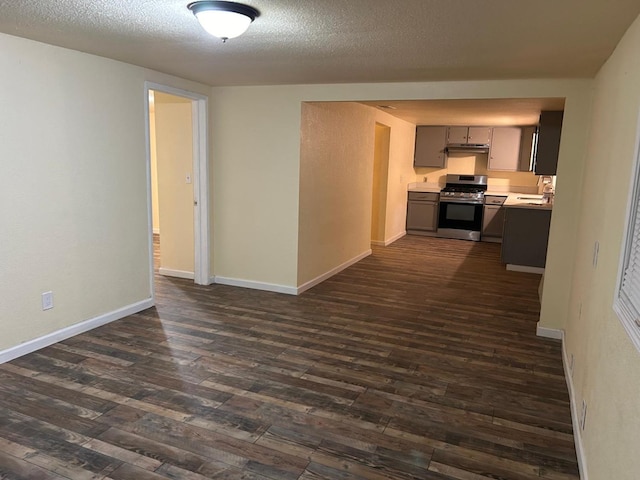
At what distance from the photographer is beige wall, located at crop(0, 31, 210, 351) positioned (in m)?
3.03

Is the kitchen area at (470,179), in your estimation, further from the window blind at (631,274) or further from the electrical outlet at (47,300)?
the electrical outlet at (47,300)

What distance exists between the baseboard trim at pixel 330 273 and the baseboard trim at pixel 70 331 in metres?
1.55

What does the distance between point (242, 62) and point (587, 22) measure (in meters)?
2.28

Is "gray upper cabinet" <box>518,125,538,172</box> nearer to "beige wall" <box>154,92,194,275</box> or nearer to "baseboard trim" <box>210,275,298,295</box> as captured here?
"baseboard trim" <box>210,275,298,295</box>

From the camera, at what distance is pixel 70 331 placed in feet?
11.6

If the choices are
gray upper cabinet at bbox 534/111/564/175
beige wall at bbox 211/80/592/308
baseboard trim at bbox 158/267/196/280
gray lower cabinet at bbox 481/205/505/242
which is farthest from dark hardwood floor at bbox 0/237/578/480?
gray lower cabinet at bbox 481/205/505/242

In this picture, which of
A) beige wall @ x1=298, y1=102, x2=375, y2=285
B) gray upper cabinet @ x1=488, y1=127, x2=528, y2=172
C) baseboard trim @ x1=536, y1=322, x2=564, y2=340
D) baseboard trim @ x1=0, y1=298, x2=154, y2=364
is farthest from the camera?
gray upper cabinet @ x1=488, y1=127, x2=528, y2=172

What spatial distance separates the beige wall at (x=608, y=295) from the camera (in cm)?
150

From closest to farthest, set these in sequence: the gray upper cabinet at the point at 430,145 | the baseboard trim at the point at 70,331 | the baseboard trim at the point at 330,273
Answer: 1. the baseboard trim at the point at 70,331
2. the baseboard trim at the point at 330,273
3. the gray upper cabinet at the point at 430,145

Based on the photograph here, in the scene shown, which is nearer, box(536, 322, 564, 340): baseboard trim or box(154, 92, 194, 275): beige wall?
box(536, 322, 564, 340): baseboard trim

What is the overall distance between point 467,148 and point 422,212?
4.61 ft

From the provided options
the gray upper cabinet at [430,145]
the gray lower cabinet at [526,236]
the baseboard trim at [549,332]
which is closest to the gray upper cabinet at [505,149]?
the gray upper cabinet at [430,145]

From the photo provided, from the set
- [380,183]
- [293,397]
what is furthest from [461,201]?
[293,397]

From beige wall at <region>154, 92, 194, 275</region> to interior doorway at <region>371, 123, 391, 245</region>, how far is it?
10.8ft
